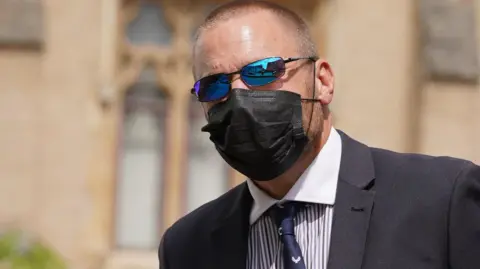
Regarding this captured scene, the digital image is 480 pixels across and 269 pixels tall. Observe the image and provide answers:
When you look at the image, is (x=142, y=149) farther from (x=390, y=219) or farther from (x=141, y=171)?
(x=390, y=219)

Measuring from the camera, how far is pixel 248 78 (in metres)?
1.69

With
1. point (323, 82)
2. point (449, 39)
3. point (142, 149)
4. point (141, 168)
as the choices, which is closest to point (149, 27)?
point (142, 149)

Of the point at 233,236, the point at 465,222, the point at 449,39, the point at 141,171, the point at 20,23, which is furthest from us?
the point at 141,171

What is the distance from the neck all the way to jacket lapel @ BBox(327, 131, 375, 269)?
0.23 feet

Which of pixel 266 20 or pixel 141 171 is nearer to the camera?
pixel 266 20

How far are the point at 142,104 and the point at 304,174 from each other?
4.24 m

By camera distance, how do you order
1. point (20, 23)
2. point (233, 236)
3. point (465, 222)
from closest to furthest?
point (465, 222) → point (233, 236) → point (20, 23)

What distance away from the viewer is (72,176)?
5574 mm

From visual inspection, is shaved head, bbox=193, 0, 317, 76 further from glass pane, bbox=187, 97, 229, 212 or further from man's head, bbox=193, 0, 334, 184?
glass pane, bbox=187, 97, 229, 212

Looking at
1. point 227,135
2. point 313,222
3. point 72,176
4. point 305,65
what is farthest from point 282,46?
point 72,176

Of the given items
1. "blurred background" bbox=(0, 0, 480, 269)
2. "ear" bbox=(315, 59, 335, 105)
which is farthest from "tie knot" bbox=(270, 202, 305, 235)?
"blurred background" bbox=(0, 0, 480, 269)

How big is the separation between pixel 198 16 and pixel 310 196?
170 inches

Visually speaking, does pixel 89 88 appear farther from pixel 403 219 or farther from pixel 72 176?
pixel 403 219

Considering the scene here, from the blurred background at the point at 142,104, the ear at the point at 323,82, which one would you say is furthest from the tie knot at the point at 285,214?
the blurred background at the point at 142,104
